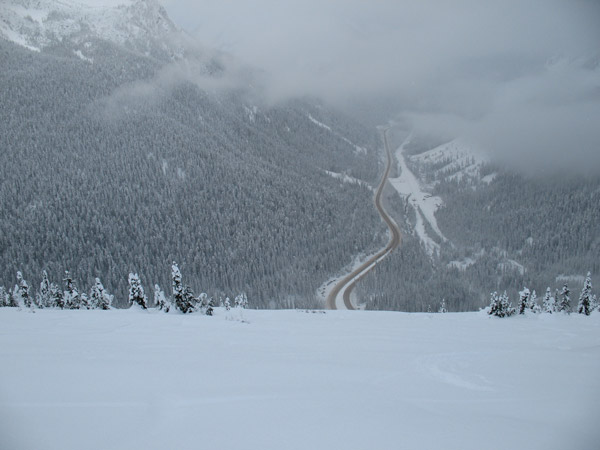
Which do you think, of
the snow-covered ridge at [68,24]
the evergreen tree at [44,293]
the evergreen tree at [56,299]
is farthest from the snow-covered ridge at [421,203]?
the snow-covered ridge at [68,24]

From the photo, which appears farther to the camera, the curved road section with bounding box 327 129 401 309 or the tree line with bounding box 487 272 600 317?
the curved road section with bounding box 327 129 401 309

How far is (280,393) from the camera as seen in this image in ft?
19.6

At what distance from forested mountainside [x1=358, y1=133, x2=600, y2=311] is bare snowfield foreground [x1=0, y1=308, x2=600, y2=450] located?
61.8 metres

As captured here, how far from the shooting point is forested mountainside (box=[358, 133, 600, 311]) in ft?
252

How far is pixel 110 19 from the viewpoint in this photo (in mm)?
187625

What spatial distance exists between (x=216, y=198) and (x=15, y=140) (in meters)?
63.3

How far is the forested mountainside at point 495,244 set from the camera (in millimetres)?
76812

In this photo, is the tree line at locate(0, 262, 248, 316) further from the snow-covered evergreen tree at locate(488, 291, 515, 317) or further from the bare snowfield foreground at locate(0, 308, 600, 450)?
the snow-covered evergreen tree at locate(488, 291, 515, 317)

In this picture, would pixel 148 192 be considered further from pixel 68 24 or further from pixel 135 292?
pixel 68 24

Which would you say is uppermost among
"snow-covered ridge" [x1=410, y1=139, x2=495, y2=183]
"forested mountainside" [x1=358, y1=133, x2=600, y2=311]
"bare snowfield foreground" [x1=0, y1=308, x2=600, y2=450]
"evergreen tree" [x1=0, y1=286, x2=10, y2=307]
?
"snow-covered ridge" [x1=410, y1=139, x2=495, y2=183]

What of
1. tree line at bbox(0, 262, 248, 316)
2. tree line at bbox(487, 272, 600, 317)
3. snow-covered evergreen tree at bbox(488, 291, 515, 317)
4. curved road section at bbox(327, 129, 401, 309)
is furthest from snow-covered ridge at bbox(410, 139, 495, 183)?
tree line at bbox(0, 262, 248, 316)

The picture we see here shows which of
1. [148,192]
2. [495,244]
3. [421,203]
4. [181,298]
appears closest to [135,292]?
[181,298]

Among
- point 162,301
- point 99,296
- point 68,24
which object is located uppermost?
point 68,24

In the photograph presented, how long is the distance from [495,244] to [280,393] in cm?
11664
